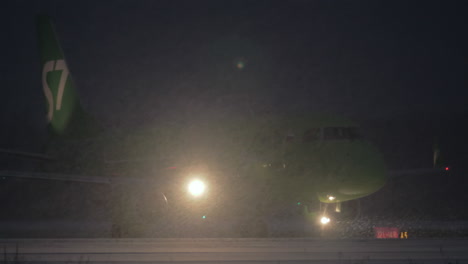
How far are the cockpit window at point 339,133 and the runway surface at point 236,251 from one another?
16.9ft

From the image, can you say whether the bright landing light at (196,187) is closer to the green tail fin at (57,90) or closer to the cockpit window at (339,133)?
the cockpit window at (339,133)

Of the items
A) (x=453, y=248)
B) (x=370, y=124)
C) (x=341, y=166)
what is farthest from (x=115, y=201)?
(x=370, y=124)

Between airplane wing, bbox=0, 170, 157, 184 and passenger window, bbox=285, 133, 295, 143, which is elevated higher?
passenger window, bbox=285, 133, 295, 143

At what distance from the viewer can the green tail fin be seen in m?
13.2

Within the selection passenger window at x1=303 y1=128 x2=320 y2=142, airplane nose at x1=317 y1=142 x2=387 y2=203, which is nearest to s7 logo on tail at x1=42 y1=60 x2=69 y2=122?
passenger window at x1=303 y1=128 x2=320 y2=142

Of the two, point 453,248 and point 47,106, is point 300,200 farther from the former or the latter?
point 47,106

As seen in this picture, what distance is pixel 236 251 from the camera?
3.55 meters

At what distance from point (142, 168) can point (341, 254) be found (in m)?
8.88

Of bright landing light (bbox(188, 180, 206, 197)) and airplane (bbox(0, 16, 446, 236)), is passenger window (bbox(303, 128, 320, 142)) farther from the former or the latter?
bright landing light (bbox(188, 180, 206, 197))

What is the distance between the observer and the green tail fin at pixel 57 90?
13203mm

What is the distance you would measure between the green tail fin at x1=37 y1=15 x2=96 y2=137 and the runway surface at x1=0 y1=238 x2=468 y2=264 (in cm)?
999

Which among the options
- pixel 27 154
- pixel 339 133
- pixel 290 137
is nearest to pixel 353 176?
pixel 339 133

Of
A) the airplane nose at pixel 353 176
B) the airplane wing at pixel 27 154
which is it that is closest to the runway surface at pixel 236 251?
the airplane nose at pixel 353 176

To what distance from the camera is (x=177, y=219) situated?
1204 cm
